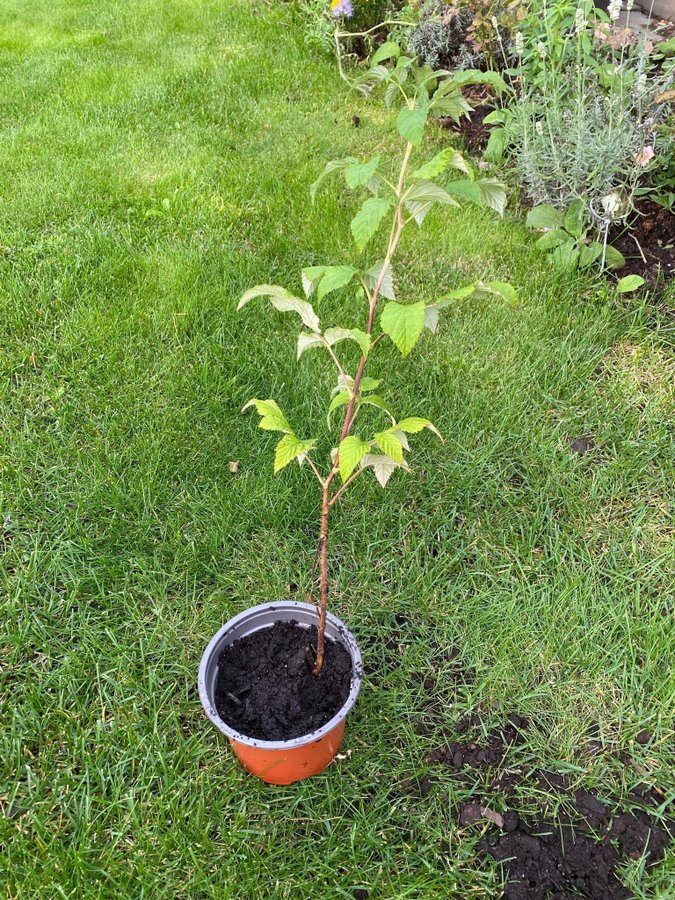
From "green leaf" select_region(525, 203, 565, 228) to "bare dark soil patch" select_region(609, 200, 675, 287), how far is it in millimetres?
258

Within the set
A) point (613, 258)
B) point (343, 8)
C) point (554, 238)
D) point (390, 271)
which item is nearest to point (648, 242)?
point (613, 258)

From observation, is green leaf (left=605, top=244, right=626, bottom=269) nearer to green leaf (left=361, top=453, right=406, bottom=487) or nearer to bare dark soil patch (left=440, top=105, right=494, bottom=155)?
bare dark soil patch (left=440, top=105, right=494, bottom=155)

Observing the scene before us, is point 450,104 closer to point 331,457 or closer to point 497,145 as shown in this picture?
point 331,457

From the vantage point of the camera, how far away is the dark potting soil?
4.83 feet

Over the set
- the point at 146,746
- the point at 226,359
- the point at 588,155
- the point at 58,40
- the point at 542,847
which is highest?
the point at 58,40

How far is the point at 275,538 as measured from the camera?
2008mm

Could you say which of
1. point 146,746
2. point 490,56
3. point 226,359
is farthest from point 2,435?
point 490,56

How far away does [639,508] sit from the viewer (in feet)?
6.72

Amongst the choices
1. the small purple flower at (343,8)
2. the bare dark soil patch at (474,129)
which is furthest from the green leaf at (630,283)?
the small purple flower at (343,8)

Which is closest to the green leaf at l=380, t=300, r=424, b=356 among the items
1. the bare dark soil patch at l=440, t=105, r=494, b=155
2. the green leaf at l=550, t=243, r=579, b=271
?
the green leaf at l=550, t=243, r=579, b=271

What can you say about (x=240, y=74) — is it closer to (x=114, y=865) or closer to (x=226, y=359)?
(x=226, y=359)

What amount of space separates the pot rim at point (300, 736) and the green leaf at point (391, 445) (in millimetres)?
556

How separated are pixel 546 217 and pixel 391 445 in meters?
2.14

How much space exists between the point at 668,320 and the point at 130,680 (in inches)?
91.4
